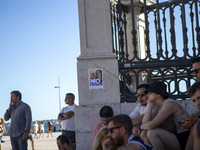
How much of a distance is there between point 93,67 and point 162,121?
98.8 inches

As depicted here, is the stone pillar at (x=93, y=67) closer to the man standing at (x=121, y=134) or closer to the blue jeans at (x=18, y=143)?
the blue jeans at (x=18, y=143)

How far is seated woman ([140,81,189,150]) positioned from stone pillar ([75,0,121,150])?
1.72 m

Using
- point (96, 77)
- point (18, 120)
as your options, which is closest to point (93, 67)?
point (96, 77)

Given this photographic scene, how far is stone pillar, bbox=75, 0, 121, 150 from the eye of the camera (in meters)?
7.28

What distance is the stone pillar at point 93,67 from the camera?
Answer: 23.9ft

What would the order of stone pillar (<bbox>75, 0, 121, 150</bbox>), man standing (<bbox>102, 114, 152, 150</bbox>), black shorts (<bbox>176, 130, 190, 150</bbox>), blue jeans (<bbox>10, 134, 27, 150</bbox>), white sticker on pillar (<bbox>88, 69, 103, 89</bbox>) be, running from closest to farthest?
man standing (<bbox>102, 114, 152, 150</bbox>) < black shorts (<bbox>176, 130, 190, 150</bbox>) < stone pillar (<bbox>75, 0, 121, 150</bbox>) < white sticker on pillar (<bbox>88, 69, 103, 89</bbox>) < blue jeans (<bbox>10, 134, 27, 150</bbox>)

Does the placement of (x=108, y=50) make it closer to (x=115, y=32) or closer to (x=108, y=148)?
(x=115, y=32)

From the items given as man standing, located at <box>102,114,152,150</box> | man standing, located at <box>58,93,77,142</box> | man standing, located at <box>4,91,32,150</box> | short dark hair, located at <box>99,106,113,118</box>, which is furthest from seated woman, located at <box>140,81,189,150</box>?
man standing, located at <box>4,91,32,150</box>

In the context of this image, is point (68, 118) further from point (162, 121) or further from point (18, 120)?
point (162, 121)

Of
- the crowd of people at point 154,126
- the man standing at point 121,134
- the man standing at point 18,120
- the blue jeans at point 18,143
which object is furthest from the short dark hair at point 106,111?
the blue jeans at point 18,143

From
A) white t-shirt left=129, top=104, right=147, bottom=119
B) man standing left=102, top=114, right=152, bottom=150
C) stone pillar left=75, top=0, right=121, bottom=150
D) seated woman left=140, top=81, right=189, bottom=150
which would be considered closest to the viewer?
man standing left=102, top=114, right=152, bottom=150

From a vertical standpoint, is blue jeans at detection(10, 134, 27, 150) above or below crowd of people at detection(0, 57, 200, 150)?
below

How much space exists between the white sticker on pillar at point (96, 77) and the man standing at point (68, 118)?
1545 millimetres

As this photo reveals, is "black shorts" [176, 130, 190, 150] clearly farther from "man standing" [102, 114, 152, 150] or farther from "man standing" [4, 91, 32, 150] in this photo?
"man standing" [4, 91, 32, 150]
